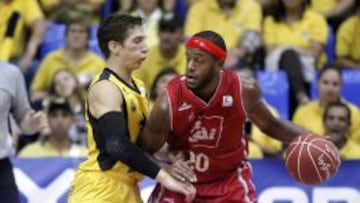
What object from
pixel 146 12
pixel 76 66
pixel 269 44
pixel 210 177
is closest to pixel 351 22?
pixel 269 44

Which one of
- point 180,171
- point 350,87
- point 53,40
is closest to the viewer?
point 180,171

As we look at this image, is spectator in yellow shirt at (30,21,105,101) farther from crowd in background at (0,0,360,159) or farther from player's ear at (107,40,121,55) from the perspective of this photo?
player's ear at (107,40,121,55)

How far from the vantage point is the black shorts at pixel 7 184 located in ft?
22.1

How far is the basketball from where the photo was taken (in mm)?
6324

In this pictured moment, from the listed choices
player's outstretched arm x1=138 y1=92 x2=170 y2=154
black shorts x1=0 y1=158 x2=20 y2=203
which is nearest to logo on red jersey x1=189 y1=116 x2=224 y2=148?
player's outstretched arm x1=138 y1=92 x2=170 y2=154

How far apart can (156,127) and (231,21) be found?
464cm

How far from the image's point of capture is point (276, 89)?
1001 cm

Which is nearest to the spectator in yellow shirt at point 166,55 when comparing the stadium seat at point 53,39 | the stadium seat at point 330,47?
the stadium seat at point 53,39

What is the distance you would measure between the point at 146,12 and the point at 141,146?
4890 mm

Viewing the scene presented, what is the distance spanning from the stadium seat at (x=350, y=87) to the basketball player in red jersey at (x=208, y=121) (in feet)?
12.3

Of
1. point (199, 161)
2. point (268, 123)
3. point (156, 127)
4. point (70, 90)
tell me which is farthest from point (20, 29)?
point (156, 127)

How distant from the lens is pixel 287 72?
399 inches

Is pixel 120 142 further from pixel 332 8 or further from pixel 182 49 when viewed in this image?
pixel 332 8

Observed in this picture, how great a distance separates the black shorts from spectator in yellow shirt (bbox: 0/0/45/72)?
150 inches
